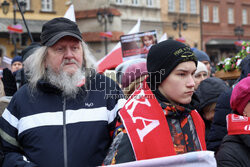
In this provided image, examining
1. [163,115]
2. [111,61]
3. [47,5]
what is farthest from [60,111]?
[47,5]

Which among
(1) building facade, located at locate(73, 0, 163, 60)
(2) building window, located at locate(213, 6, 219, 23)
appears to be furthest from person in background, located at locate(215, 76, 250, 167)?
(2) building window, located at locate(213, 6, 219, 23)

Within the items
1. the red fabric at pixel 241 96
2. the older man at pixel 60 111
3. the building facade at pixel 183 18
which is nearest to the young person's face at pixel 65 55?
the older man at pixel 60 111

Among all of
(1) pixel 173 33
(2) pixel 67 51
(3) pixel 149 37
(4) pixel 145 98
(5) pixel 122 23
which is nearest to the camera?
(4) pixel 145 98

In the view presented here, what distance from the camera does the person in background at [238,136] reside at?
223 cm

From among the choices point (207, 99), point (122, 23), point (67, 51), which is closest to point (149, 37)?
point (207, 99)

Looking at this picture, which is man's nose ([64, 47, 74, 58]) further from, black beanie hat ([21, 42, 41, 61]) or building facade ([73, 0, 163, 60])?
building facade ([73, 0, 163, 60])

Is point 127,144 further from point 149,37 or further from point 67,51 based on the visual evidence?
point 149,37

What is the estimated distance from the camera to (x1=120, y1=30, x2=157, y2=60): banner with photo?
22.6 ft

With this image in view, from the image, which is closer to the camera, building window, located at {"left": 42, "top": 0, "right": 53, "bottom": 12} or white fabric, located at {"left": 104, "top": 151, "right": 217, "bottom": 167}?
white fabric, located at {"left": 104, "top": 151, "right": 217, "bottom": 167}

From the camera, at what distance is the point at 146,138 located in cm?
219

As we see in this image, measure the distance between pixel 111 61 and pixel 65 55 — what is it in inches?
197

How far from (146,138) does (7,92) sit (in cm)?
196

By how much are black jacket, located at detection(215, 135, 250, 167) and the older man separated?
74cm

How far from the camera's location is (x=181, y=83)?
226 centimetres
